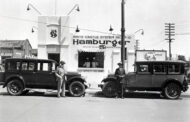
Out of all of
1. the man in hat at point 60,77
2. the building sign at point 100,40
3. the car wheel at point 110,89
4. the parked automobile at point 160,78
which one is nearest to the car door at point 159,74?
the parked automobile at point 160,78

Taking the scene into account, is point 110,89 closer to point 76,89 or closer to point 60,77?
point 76,89

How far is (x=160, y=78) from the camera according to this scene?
47.8ft

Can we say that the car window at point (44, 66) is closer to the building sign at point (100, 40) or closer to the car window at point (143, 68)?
the car window at point (143, 68)

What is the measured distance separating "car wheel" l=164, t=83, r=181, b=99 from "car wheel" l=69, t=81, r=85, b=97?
4.06m

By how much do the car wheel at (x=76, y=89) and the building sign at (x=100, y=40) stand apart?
10.1 meters

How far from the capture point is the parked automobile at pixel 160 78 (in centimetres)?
1449

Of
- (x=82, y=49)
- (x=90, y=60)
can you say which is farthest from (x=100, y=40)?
(x=90, y=60)

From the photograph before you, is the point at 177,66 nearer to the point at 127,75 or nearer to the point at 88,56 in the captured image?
the point at 127,75

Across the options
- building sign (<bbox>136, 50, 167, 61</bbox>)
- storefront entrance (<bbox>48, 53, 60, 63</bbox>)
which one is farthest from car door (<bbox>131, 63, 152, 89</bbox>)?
building sign (<bbox>136, 50, 167, 61</bbox>)

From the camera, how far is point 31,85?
49.1 ft

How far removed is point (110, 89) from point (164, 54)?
14.7m

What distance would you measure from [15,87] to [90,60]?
1062 centimetres

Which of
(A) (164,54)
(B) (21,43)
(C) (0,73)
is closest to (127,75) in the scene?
(C) (0,73)

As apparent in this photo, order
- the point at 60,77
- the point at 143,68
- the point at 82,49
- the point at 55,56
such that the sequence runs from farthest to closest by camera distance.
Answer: the point at 55,56
the point at 82,49
the point at 143,68
the point at 60,77
